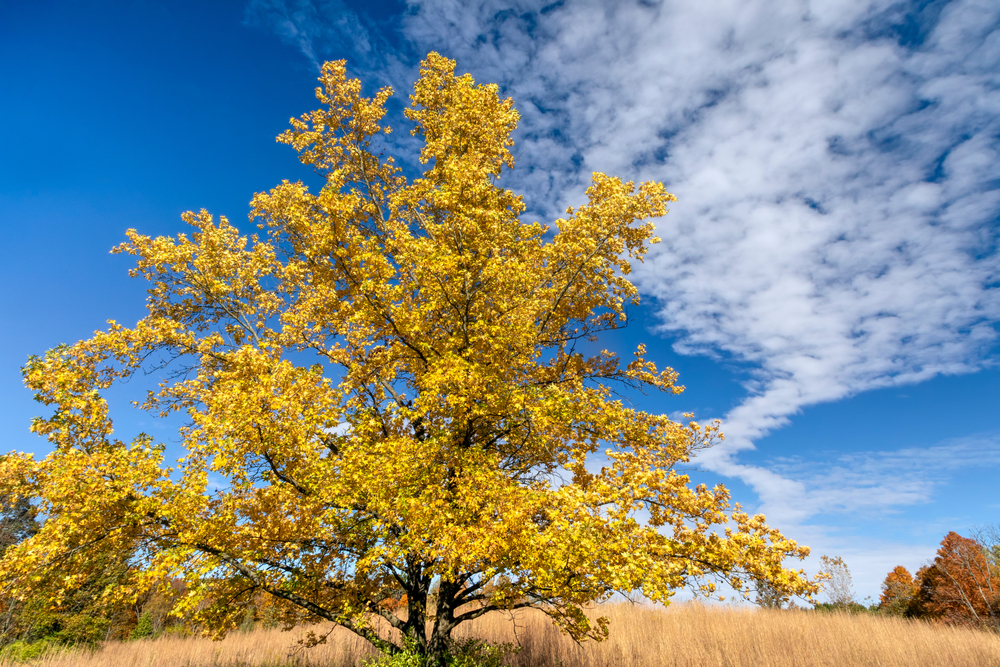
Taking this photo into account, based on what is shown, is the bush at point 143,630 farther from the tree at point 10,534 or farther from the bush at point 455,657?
the bush at point 455,657

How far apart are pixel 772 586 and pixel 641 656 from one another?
6544mm

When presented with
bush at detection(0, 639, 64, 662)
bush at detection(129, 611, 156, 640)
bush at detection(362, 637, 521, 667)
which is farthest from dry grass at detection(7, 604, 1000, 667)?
bush at detection(129, 611, 156, 640)

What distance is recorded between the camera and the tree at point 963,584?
32.2m

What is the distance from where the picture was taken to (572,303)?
10656 mm

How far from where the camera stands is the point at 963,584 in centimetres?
3459

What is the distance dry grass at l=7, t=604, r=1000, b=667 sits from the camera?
1074cm

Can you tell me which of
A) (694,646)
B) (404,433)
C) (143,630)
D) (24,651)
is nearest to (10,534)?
(143,630)

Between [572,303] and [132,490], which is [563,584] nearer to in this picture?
[572,303]

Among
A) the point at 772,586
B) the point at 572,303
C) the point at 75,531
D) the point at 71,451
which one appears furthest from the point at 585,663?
the point at 71,451

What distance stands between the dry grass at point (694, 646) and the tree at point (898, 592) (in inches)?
1410

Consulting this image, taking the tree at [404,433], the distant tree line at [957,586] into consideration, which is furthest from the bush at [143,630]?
the distant tree line at [957,586]

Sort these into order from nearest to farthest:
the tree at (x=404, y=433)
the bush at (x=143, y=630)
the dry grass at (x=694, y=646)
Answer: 1. the tree at (x=404, y=433)
2. the dry grass at (x=694, y=646)
3. the bush at (x=143, y=630)

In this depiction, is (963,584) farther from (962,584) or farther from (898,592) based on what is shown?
(898,592)

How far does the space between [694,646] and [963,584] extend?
41.1 metres
